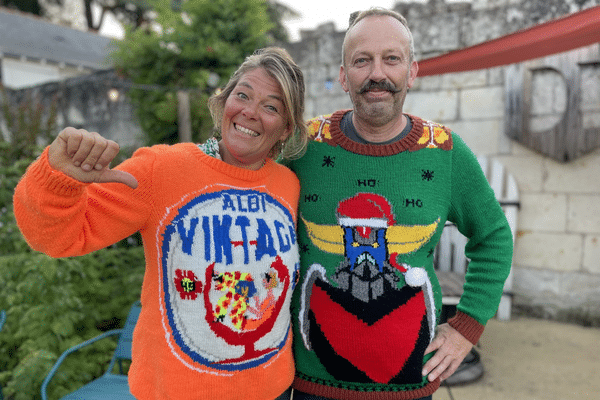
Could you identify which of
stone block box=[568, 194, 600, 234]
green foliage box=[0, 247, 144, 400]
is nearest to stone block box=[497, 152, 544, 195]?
stone block box=[568, 194, 600, 234]

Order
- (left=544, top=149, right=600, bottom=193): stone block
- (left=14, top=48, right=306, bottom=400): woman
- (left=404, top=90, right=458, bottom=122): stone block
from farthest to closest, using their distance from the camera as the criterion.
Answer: (left=404, top=90, right=458, bottom=122): stone block, (left=544, top=149, right=600, bottom=193): stone block, (left=14, top=48, right=306, bottom=400): woman

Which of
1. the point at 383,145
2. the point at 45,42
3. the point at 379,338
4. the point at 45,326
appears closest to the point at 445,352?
the point at 379,338

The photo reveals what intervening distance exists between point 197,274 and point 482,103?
12.3ft

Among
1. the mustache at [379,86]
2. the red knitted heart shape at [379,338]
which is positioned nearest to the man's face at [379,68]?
the mustache at [379,86]

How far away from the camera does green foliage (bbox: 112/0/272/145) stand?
217 inches

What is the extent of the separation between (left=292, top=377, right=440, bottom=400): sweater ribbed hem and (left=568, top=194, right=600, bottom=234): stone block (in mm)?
3204

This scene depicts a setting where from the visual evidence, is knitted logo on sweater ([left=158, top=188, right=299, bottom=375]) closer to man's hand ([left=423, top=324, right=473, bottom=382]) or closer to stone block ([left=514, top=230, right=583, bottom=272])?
man's hand ([left=423, top=324, right=473, bottom=382])

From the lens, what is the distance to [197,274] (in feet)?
3.76

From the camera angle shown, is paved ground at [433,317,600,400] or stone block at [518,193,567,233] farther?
stone block at [518,193,567,233]

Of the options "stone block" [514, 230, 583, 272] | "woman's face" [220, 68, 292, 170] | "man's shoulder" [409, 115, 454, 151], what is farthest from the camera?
"stone block" [514, 230, 583, 272]

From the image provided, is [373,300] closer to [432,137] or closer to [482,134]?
[432,137]

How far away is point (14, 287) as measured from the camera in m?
2.66

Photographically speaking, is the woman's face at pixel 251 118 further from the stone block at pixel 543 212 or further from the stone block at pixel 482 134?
the stone block at pixel 543 212

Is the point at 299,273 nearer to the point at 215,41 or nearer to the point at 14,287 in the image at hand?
the point at 14,287
